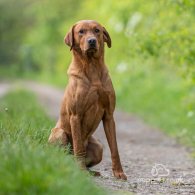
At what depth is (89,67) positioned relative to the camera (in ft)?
22.1

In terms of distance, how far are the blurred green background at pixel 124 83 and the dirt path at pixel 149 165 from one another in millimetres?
487

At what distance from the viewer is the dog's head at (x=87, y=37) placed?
6.52 m

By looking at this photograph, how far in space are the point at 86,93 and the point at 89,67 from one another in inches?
11.7

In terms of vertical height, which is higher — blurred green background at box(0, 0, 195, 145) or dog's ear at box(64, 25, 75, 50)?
blurred green background at box(0, 0, 195, 145)

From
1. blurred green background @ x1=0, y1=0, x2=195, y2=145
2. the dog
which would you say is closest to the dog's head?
the dog

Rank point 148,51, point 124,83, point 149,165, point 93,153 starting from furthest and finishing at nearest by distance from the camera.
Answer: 1. point 124,83
2. point 148,51
3. point 149,165
4. point 93,153

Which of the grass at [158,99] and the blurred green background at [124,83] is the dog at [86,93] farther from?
the grass at [158,99]

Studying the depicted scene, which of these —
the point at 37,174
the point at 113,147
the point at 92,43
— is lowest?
the point at 37,174

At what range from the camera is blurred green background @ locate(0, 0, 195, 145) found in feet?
33.2

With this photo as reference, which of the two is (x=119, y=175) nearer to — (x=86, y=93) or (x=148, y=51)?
(x=86, y=93)

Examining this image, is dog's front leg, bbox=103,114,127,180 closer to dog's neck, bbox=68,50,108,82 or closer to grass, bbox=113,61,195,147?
dog's neck, bbox=68,50,108,82

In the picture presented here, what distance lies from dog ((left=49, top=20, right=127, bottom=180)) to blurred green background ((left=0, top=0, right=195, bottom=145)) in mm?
2715

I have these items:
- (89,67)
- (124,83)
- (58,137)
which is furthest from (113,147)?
(124,83)

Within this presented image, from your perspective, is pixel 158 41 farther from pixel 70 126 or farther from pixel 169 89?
pixel 169 89
